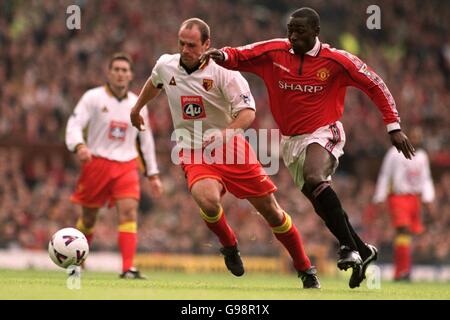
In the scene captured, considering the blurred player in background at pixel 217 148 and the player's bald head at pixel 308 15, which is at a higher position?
the player's bald head at pixel 308 15

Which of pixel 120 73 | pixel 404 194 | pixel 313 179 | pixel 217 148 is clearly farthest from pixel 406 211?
pixel 313 179

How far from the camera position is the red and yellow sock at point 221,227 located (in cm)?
1057

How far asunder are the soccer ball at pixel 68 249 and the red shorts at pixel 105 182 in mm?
2442

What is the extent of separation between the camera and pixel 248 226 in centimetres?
2120

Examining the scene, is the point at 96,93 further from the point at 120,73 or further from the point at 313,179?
the point at 313,179

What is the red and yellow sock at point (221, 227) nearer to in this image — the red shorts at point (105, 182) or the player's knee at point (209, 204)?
the player's knee at point (209, 204)

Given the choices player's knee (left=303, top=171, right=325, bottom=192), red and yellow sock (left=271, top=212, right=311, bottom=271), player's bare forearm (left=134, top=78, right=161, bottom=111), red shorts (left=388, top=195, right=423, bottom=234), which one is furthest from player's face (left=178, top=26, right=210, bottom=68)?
red shorts (left=388, top=195, right=423, bottom=234)

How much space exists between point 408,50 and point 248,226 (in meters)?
8.04

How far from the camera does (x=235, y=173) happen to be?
34.8 feet

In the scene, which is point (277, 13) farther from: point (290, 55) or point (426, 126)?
point (290, 55)

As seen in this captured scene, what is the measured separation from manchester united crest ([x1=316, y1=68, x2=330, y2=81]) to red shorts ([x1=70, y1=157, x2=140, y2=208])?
150 inches

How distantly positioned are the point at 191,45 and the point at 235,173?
1.34 m

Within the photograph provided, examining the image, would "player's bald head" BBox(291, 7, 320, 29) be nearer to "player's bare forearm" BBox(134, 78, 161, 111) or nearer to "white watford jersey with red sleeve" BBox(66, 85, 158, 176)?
"player's bare forearm" BBox(134, 78, 161, 111)

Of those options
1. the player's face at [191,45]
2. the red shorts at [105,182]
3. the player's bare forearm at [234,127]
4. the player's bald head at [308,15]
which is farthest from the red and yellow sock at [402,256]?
the player's bald head at [308,15]
